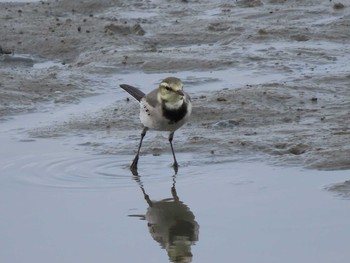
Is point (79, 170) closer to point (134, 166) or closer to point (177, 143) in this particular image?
point (134, 166)

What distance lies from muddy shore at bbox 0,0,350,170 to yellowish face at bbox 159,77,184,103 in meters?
0.84

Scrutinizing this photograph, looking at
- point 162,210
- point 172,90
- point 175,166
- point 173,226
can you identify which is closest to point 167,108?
point 172,90

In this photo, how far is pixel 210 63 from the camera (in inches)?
548

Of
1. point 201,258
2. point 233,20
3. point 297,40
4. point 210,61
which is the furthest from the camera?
point 233,20

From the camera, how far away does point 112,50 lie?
1477 cm

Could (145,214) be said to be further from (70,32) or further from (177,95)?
(70,32)

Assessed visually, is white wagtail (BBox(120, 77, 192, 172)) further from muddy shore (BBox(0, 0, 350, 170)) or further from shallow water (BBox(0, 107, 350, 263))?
muddy shore (BBox(0, 0, 350, 170))

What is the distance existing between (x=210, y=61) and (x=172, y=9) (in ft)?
11.4

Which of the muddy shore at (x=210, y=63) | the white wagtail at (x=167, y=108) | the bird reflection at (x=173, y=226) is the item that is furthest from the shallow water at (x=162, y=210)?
the muddy shore at (x=210, y=63)

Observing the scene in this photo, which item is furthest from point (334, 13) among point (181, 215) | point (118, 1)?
point (181, 215)

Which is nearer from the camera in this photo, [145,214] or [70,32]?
[145,214]

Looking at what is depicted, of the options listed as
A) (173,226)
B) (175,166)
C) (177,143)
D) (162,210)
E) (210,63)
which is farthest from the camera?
(210,63)

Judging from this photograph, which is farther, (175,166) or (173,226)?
(175,166)

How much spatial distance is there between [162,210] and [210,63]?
535cm
